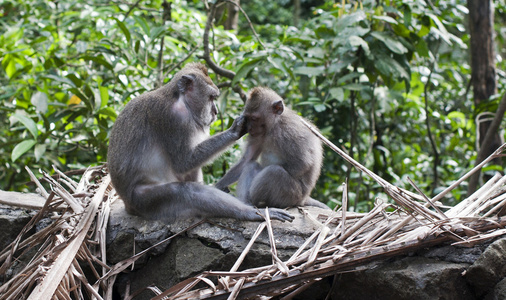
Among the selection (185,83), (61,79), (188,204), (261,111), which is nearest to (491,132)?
(261,111)

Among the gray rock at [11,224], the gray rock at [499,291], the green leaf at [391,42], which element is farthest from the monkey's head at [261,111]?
the gray rock at [499,291]

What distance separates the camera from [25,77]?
7.43 meters

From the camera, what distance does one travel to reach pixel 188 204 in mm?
4055

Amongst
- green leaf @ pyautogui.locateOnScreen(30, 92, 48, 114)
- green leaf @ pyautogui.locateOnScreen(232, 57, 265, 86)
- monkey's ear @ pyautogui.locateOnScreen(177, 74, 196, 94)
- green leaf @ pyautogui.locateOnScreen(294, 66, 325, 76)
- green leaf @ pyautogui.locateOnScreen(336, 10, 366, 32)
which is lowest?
green leaf @ pyautogui.locateOnScreen(30, 92, 48, 114)

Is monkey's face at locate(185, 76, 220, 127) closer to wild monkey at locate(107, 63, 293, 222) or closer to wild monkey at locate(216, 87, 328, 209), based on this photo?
wild monkey at locate(107, 63, 293, 222)

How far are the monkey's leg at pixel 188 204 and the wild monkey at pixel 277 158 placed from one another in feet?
1.99

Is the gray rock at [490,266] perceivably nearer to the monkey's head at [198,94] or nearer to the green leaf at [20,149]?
the monkey's head at [198,94]

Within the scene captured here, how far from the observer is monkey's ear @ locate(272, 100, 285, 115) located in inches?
192

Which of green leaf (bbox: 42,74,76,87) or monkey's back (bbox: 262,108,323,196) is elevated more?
green leaf (bbox: 42,74,76,87)

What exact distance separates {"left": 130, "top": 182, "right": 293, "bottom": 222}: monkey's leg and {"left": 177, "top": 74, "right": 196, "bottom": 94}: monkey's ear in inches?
38.5

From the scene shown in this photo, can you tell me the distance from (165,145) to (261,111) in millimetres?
1069

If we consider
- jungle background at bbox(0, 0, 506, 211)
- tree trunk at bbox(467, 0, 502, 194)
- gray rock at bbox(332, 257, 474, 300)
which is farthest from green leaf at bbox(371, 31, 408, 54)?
gray rock at bbox(332, 257, 474, 300)

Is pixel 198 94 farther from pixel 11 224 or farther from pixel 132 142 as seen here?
pixel 11 224

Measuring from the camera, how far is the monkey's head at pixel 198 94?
15.1 ft
